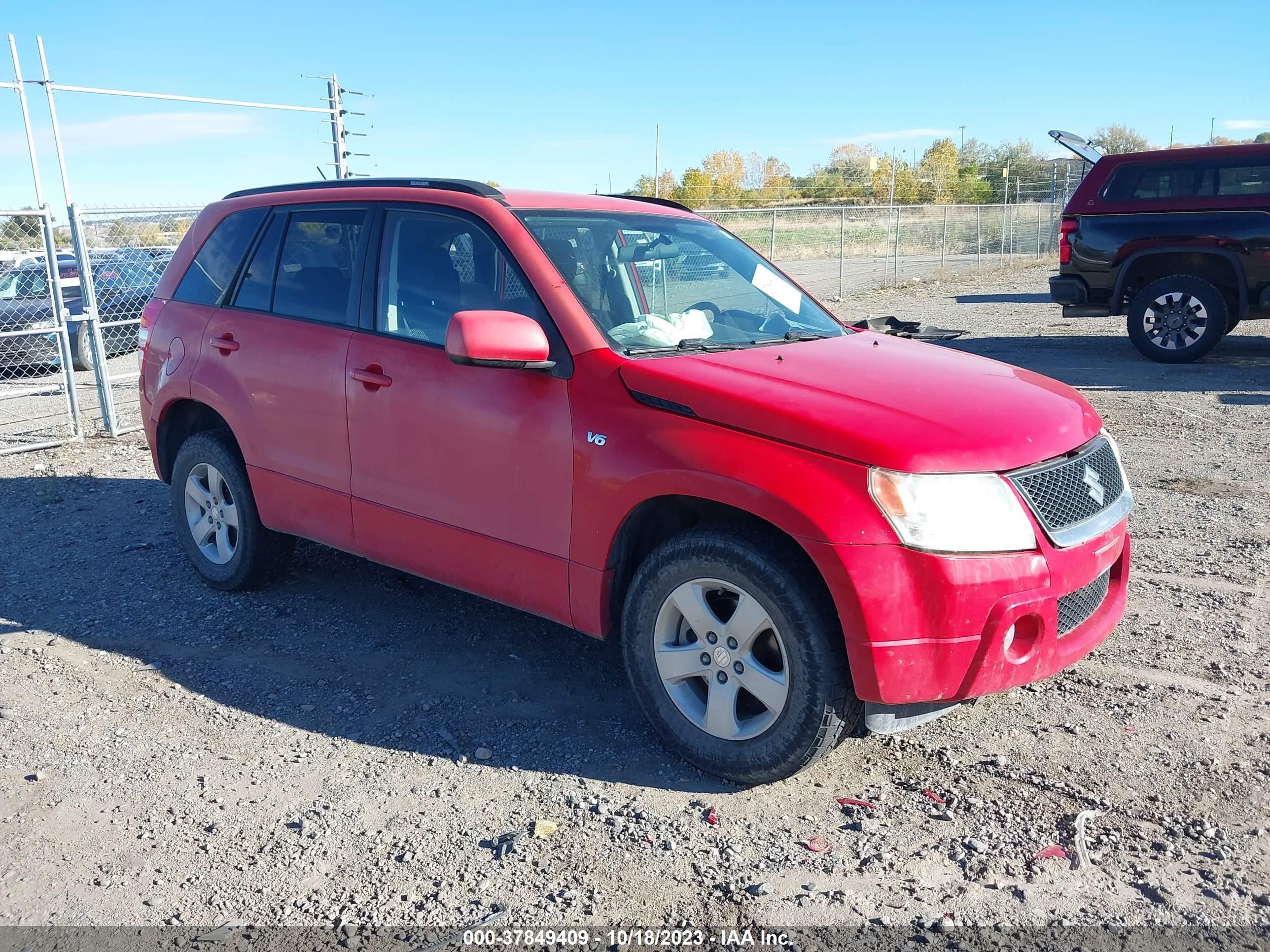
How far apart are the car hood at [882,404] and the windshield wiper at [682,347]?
6 cm

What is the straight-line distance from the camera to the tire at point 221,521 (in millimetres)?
5023

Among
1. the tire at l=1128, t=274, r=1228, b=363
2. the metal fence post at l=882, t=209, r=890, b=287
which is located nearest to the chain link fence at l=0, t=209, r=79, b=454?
the tire at l=1128, t=274, r=1228, b=363

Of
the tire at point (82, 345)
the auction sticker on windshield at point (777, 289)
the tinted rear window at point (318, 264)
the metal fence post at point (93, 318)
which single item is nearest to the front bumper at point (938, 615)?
the auction sticker on windshield at point (777, 289)

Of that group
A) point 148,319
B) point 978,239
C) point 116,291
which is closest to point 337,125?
point 116,291

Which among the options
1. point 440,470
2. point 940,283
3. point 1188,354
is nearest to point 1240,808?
point 440,470

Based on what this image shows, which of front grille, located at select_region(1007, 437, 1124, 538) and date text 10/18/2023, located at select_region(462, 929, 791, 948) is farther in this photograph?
front grille, located at select_region(1007, 437, 1124, 538)

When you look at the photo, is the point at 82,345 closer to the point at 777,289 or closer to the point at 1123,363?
the point at 777,289

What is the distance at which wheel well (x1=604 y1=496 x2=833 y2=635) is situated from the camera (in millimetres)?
3254

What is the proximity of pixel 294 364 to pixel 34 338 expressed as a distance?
9.87 m

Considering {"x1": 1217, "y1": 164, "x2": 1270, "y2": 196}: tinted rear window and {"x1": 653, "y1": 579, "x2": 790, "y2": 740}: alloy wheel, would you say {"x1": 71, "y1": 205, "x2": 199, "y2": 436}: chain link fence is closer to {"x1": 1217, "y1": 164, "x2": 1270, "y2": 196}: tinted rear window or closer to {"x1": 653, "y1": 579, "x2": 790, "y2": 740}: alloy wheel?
{"x1": 653, "y1": 579, "x2": 790, "y2": 740}: alloy wheel

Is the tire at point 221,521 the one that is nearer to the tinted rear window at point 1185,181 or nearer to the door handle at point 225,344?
the door handle at point 225,344

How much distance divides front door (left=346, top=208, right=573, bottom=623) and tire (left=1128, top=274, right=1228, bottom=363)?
9.37 m

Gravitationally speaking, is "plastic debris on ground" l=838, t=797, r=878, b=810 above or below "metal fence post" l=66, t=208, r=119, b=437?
below

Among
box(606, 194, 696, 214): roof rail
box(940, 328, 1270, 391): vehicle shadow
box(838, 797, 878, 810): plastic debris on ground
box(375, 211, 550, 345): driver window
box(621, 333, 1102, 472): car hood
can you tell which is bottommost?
box(838, 797, 878, 810): plastic debris on ground
